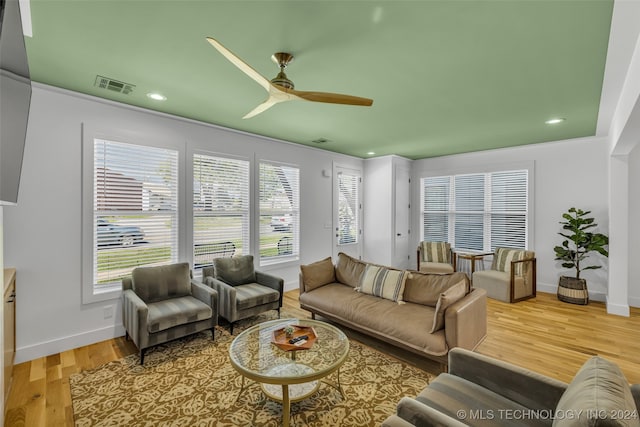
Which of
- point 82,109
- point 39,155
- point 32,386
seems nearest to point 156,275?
point 32,386

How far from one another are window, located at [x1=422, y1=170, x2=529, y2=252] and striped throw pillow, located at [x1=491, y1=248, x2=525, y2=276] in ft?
1.61

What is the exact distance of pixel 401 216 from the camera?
20.7ft

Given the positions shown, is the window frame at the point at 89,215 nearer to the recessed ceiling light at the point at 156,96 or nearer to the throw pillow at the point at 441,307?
the recessed ceiling light at the point at 156,96

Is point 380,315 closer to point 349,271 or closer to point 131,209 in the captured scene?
point 349,271

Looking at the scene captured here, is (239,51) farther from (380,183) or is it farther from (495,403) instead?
(380,183)

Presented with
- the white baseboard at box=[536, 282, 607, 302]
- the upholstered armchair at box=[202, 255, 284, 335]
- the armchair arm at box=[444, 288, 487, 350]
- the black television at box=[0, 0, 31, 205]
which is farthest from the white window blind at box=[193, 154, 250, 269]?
the white baseboard at box=[536, 282, 607, 302]

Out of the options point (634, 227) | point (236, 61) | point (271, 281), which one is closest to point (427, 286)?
point (271, 281)

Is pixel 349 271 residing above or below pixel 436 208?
below

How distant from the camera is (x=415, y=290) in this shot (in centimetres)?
315

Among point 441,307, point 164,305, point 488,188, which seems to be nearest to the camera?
point 441,307

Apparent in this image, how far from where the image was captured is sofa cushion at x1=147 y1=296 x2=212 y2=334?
2.69 m

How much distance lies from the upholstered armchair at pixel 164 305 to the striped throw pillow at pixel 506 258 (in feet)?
15.1

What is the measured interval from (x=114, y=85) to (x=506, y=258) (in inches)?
233

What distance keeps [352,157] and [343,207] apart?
1124 mm
